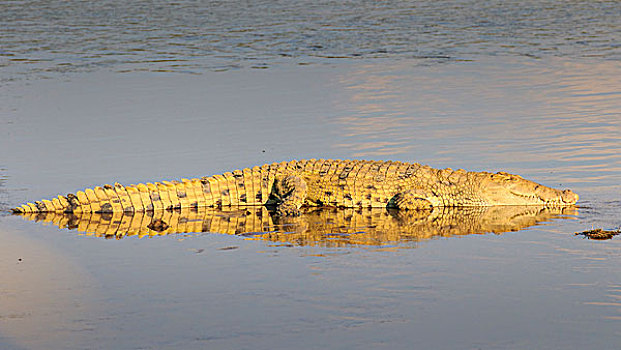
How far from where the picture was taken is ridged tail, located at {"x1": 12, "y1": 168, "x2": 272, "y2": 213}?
10.5 meters

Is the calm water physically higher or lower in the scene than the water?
lower

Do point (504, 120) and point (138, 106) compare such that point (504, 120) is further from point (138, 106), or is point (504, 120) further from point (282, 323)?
point (282, 323)

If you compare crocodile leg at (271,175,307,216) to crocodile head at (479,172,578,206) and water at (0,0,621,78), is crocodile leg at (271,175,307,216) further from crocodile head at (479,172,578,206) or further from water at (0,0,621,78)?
water at (0,0,621,78)

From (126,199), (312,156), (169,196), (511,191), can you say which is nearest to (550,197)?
(511,191)

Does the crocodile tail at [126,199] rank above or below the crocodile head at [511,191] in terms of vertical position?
below

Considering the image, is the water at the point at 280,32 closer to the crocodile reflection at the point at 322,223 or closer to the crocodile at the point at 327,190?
the crocodile at the point at 327,190

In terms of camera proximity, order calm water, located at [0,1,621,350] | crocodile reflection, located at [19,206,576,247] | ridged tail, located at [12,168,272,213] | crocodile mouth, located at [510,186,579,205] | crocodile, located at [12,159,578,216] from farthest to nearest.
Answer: crocodile, located at [12,159,578,216] < ridged tail, located at [12,168,272,213] < crocodile mouth, located at [510,186,579,205] < crocodile reflection, located at [19,206,576,247] < calm water, located at [0,1,621,350]

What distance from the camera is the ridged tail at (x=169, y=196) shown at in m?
10.5

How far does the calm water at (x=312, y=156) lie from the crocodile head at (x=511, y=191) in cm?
26

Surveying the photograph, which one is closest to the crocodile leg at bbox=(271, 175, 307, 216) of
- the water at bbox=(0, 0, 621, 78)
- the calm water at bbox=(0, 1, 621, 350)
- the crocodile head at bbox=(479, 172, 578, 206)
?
the calm water at bbox=(0, 1, 621, 350)

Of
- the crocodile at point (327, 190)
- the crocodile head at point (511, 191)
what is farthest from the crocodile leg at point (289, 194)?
the crocodile head at point (511, 191)

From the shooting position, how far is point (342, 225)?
10.0 m

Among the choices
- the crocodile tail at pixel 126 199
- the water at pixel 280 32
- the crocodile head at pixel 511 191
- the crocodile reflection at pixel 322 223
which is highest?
the water at pixel 280 32

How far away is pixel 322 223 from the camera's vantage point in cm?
1019
